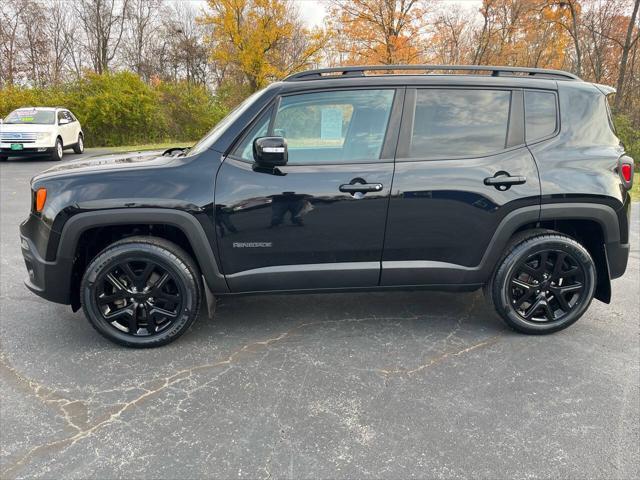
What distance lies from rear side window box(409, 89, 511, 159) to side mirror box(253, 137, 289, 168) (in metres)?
0.89

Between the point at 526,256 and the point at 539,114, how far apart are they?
1.01 m

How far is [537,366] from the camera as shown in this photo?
3.08m

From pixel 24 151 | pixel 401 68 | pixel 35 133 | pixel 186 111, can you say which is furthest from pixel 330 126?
pixel 186 111

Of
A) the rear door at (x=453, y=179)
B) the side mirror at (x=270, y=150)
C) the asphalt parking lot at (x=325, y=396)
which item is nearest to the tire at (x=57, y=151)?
the asphalt parking lot at (x=325, y=396)

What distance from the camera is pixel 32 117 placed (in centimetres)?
1478

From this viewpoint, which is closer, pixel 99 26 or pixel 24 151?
pixel 24 151

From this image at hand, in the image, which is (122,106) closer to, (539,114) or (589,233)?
(539,114)

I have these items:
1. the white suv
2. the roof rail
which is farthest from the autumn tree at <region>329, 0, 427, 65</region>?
the roof rail

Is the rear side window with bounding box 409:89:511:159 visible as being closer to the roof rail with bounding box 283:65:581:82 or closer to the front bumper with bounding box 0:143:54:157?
the roof rail with bounding box 283:65:581:82

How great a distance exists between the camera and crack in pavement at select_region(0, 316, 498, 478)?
2.29m

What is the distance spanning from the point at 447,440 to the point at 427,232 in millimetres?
1384

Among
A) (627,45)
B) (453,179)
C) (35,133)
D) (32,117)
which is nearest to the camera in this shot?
(453,179)

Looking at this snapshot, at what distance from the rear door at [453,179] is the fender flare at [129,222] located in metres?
1.27

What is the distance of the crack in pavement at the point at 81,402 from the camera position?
2.29m
